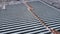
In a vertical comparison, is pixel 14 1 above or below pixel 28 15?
above

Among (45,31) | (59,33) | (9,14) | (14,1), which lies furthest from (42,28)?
(14,1)

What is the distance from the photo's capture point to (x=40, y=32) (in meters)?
2.95

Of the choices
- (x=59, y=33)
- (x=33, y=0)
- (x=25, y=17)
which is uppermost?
(x=33, y=0)

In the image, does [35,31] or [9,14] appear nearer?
[35,31]

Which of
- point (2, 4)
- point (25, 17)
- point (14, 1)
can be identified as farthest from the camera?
point (14, 1)

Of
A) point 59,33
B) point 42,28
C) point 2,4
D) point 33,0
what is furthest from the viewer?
point 33,0

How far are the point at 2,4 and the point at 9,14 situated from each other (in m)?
1.13

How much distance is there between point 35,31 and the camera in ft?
9.89

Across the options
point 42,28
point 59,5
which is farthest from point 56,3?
point 42,28

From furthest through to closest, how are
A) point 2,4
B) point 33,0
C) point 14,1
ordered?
1. point 33,0
2. point 14,1
3. point 2,4

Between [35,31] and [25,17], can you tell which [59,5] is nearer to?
[25,17]

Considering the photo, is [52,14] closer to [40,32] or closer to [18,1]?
[40,32]

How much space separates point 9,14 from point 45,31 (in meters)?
1.98

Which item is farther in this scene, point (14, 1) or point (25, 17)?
point (14, 1)
